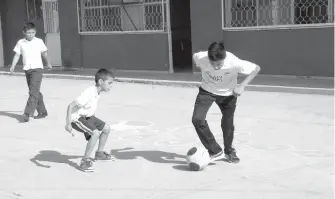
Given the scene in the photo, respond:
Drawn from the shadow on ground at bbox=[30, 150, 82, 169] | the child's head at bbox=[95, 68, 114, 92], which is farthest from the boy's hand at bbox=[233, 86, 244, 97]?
the shadow on ground at bbox=[30, 150, 82, 169]

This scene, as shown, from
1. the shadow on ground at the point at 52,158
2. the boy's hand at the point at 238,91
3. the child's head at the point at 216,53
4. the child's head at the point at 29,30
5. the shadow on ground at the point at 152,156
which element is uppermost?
the child's head at the point at 29,30

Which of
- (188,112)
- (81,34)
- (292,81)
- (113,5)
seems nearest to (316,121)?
(188,112)

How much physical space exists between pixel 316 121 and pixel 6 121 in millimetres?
5036

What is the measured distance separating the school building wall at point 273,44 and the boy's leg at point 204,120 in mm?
6635

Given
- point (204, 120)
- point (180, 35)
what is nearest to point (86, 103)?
point (204, 120)

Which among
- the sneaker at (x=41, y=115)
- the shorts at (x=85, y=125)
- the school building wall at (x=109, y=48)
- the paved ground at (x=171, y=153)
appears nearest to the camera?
the paved ground at (x=171, y=153)

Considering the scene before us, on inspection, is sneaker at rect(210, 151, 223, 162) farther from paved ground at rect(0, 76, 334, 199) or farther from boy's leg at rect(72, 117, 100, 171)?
boy's leg at rect(72, 117, 100, 171)

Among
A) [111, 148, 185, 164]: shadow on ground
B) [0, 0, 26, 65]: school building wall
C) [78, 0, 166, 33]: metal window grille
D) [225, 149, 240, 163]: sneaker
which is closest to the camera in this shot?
[225, 149, 240, 163]: sneaker

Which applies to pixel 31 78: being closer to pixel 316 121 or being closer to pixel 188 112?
pixel 188 112

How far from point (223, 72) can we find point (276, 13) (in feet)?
24.7

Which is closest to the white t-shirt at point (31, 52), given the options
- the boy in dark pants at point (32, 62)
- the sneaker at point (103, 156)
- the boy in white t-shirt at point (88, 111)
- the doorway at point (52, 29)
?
the boy in dark pants at point (32, 62)

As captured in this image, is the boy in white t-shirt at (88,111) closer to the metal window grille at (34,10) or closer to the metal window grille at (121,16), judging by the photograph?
the metal window grille at (121,16)

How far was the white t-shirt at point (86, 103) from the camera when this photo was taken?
6453 mm

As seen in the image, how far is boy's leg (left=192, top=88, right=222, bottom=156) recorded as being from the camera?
6417 mm
